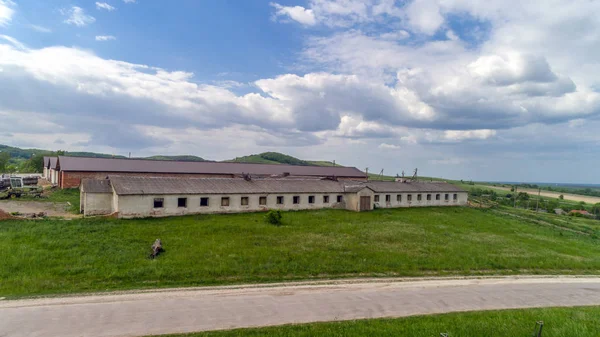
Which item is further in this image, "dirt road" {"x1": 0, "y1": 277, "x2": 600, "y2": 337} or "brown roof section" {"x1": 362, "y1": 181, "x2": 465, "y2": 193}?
"brown roof section" {"x1": 362, "y1": 181, "x2": 465, "y2": 193}

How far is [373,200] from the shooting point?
4319 centimetres

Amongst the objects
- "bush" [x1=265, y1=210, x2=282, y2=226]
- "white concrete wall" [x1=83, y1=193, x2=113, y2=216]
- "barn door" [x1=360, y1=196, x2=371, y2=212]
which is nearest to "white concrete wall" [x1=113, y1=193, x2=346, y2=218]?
"white concrete wall" [x1=83, y1=193, x2=113, y2=216]

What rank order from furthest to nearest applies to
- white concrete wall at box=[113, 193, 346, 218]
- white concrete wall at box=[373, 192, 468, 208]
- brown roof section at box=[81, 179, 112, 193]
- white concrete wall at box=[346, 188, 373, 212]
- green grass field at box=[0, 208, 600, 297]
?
white concrete wall at box=[373, 192, 468, 208] → white concrete wall at box=[346, 188, 373, 212] → brown roof section at box=[81, 179, 112, 193] → white concrete wall at box=[113, 193, 346, 218] → green grass field at box=[0, 208, 600, 297]

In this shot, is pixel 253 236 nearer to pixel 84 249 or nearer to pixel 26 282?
pixel 84 249

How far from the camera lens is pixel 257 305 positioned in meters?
12.9

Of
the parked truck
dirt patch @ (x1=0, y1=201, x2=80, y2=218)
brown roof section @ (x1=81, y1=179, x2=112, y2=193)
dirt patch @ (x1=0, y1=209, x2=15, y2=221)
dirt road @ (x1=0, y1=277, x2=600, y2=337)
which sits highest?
brown roof section @ (x1=81, y1=179, x2=112, y2=193)

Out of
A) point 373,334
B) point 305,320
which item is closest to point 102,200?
point 305,320

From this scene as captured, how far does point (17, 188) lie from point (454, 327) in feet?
185

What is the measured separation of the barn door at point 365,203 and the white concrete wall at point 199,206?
3.22 metres

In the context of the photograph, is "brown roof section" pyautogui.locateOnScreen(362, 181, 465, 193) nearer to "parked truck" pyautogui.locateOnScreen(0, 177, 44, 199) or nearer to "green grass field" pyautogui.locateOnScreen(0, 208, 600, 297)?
"green grass field" pyautogui.locateOnScreen(0, 208, 600, 297)

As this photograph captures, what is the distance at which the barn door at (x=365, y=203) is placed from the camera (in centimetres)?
4125

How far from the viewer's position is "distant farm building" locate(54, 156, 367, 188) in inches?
1790

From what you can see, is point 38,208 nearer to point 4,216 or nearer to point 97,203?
point 97,203

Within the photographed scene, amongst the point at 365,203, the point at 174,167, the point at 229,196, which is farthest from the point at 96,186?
the point at 365,203
